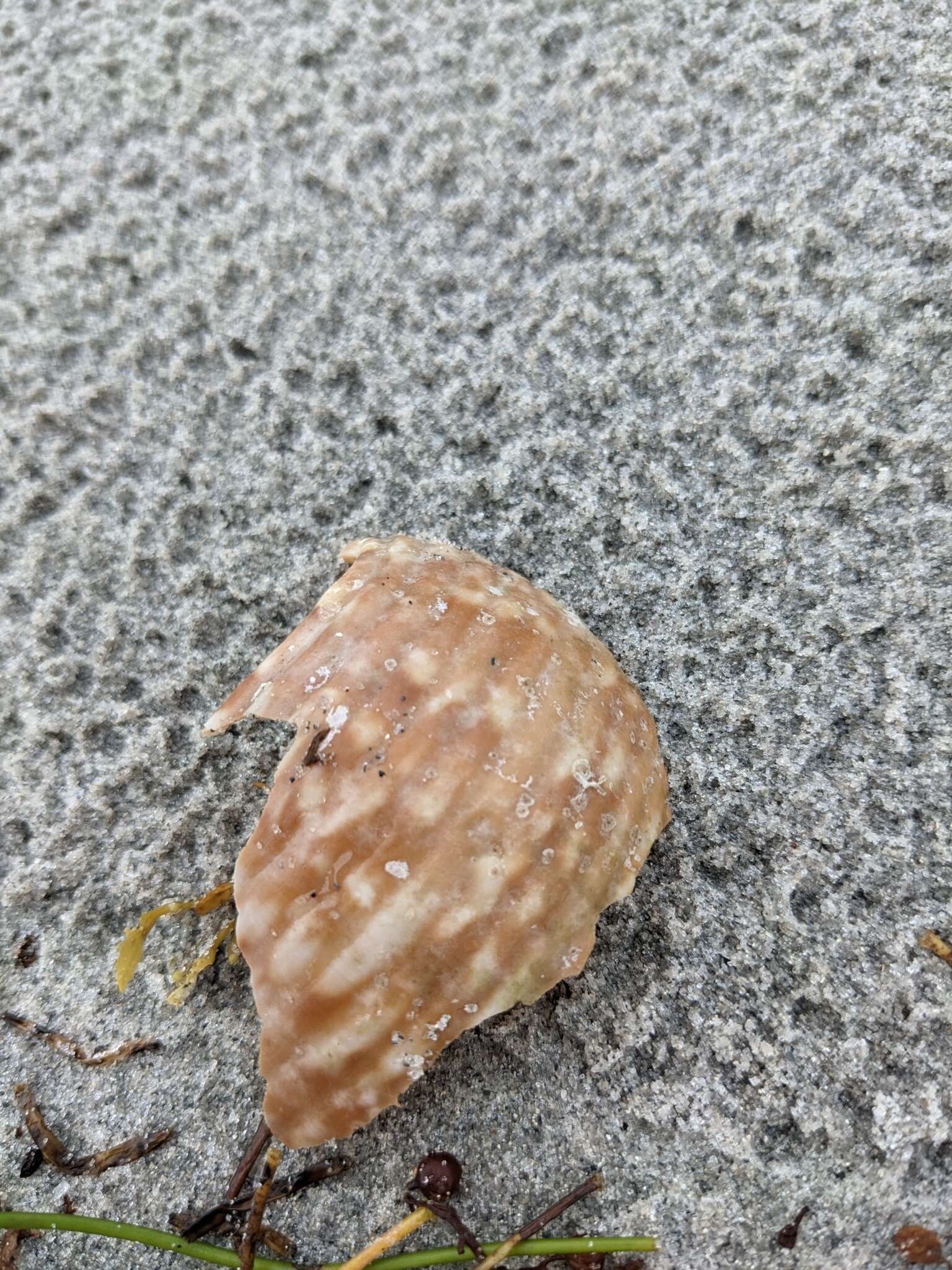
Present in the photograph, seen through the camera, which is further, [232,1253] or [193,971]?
[193,971]

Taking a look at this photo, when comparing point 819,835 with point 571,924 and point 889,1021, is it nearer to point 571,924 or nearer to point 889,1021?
point 889,1021

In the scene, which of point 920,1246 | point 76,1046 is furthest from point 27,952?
point 920,1246

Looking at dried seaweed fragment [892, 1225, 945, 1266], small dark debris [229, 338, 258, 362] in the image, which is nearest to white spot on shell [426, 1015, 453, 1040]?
dried seaweed fragment [892, 1225, 945, 1266]

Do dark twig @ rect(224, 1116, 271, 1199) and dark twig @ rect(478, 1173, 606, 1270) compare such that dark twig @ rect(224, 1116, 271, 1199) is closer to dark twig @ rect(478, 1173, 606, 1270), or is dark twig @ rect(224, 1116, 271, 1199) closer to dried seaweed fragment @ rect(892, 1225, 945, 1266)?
dark twig @ rect(478, 1173, 606, 1270)

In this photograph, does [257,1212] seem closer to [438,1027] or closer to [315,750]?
[438,1027]

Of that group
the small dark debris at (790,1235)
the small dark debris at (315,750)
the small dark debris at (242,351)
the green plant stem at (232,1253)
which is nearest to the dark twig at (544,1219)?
the green plant stem at (232,1253)

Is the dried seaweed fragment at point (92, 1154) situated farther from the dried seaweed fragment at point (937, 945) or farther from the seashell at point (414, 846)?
the dried seaweed fragment at point (937, 945)
